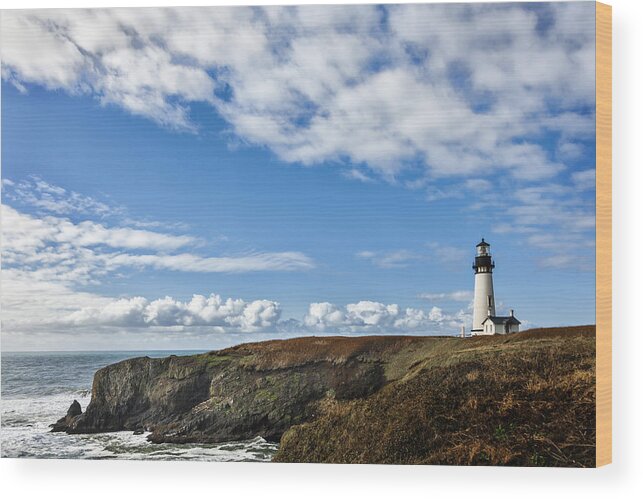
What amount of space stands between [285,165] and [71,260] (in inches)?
125

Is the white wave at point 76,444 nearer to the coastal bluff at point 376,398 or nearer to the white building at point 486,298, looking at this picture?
the coastal bluff at point 376,398

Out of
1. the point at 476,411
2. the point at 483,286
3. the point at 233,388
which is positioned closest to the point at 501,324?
the point at 483,286

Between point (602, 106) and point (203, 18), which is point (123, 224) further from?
point (602, 106)

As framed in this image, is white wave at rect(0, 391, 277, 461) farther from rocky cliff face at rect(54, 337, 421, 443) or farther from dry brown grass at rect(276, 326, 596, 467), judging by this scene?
dry brown grass at rect(276, 326, 596, 467)

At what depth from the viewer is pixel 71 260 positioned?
38.7 ft

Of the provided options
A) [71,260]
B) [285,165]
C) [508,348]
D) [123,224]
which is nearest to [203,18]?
[285,165]

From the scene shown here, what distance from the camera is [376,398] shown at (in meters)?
11.2

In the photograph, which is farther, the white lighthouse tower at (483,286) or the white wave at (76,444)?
the white wave at (76,444)

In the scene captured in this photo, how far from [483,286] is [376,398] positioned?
1.98m

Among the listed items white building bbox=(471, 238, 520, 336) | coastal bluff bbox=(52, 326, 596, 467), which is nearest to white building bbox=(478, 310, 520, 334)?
white building bbox=(471, 238, 520, 336)

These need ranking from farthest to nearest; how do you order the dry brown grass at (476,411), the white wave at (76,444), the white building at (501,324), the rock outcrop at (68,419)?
1. the rock outcrop at (68,419)
2. the white wave at (76,444)
3. the white building at (501,324)
4. the dry brown grass at (476,411)

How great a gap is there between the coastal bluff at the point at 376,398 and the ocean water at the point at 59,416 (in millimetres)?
120

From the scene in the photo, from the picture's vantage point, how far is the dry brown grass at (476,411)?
34.3 ft

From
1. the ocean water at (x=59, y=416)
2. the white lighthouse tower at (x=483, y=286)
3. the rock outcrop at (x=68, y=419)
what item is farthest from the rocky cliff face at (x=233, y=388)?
→ the white lighthouse tower at (x=483, y=286)
